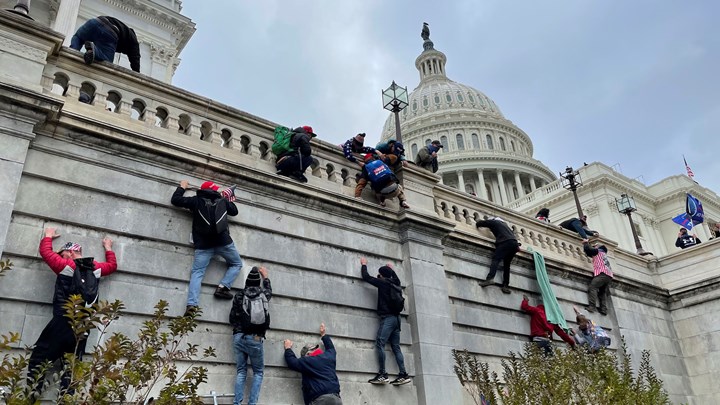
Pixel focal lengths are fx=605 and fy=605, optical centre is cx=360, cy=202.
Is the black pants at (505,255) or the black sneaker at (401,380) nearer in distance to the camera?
the black sneaker at (401,380)

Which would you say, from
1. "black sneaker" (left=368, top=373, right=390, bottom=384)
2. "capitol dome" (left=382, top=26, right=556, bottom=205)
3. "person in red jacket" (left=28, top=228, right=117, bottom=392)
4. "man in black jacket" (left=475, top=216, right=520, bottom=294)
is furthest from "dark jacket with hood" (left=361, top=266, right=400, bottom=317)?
"capitol dome" (left=382, top=26, right=556, bottom=205)

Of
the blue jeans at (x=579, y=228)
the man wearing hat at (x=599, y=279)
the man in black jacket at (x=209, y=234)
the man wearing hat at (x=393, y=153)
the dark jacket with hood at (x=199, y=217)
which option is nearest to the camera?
the man in black jacket at (x=209, y=234)

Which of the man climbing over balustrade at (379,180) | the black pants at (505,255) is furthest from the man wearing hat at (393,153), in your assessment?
the black pants at (505,255)

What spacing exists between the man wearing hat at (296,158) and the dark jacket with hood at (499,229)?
18.3ft

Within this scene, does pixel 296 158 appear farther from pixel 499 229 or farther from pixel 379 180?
pixel 499 229

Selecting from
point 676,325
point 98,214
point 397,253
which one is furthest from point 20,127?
point 676,325

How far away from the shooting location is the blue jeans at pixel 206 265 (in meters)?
9.55

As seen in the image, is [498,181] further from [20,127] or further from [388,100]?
[20,127]

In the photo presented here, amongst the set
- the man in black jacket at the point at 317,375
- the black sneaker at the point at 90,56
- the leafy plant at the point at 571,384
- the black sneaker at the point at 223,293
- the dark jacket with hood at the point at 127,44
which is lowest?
the leafy plant at the point at 571,384

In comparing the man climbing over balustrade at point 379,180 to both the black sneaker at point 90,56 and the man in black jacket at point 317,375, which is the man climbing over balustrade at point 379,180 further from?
the black sneaker at point 90,56

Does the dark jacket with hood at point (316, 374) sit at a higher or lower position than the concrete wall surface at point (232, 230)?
lower

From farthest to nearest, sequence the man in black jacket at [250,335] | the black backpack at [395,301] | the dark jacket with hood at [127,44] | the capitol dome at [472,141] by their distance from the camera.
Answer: the capitol dome at [472,141]
the dark jacket with hood at [127,44]
the black backpack at [395,301]
the man in black jacket at [250,335]

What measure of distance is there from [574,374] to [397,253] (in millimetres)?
4926

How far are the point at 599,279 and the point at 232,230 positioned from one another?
1156 cm
